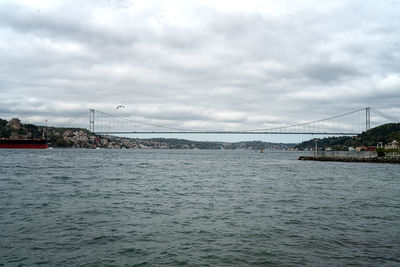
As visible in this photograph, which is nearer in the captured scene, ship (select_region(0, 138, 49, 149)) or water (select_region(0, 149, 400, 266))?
water (select_region(0, 149, 400, 266))

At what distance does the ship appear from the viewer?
375 ft

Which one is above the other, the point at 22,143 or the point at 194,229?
the point at 22,143

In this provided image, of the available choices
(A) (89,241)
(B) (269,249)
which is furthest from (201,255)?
(A) (89,241)

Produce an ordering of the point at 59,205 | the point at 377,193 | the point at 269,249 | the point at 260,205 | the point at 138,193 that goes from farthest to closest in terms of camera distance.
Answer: the point at 377,193
the point at 138,193
the point at 260,205
the point at 59,205
the point at 269,249

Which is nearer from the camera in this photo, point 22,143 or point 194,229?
point 194,229

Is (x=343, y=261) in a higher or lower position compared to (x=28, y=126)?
lower

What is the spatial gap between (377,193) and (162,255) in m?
17.8

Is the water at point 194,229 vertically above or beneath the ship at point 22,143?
beneath

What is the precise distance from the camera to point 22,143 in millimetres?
115375

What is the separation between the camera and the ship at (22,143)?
11438 centimetres

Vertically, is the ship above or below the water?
above

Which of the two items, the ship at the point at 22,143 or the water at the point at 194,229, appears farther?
the ship at the point at 22,143

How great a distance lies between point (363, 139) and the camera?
420 ft

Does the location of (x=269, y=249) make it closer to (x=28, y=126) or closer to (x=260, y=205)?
(x=260, y=205)
